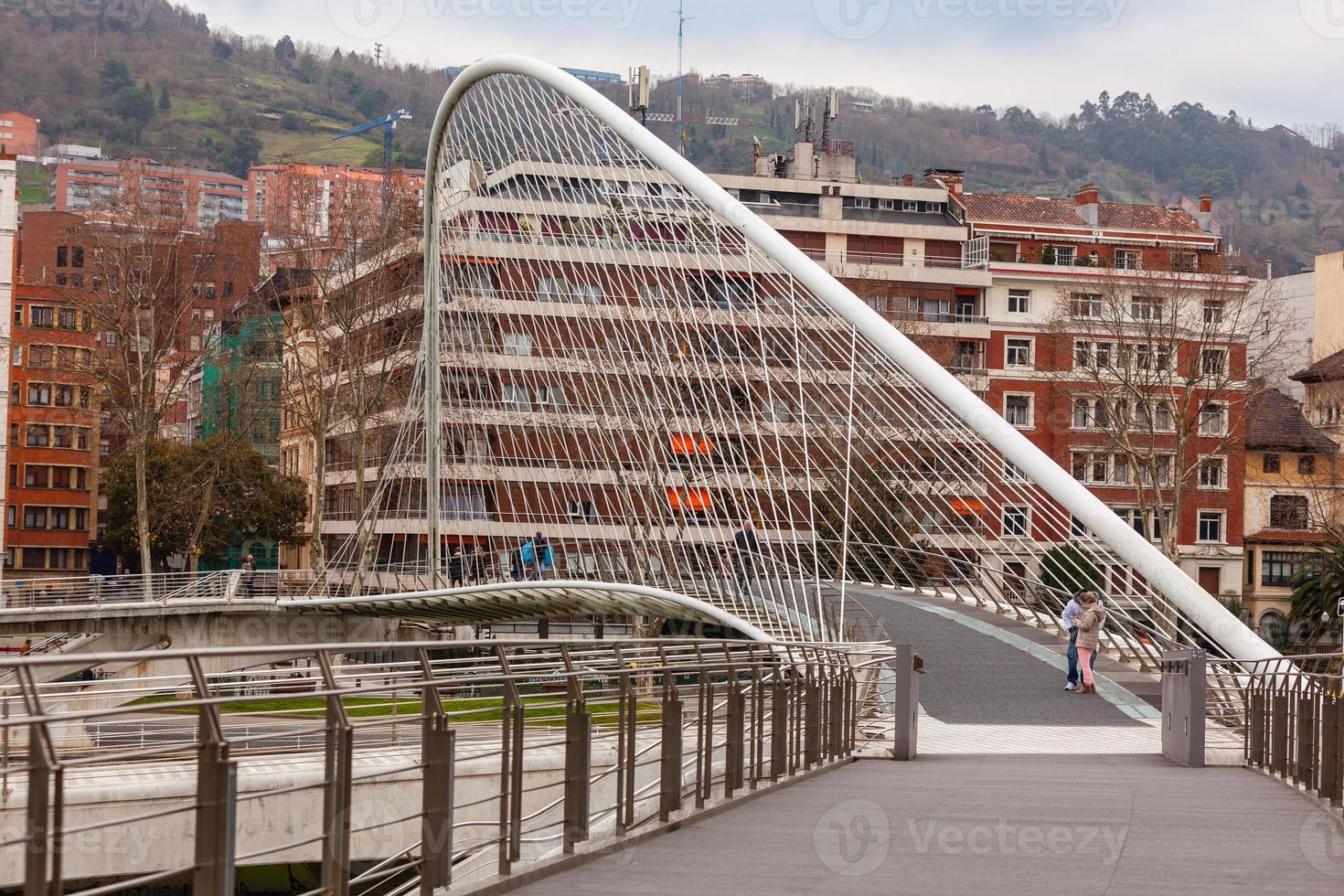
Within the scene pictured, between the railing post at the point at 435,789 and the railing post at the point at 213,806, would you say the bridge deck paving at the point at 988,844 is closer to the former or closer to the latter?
the railing post at the point at 435,789

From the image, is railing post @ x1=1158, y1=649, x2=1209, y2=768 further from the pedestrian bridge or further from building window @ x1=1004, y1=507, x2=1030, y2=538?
building window @ x1=1004, y1=507, x2=1030, y2=538

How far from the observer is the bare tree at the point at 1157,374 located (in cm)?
4641

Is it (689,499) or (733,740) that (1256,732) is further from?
(689,499)

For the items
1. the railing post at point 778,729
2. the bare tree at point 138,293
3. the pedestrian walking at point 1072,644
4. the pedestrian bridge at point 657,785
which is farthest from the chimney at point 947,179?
the railing post at point 778,729

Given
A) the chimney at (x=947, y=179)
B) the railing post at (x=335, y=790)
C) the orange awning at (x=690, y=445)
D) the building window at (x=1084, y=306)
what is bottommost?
the railing post at (x=335, y=790)

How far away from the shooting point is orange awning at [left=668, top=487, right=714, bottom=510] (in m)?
26.6

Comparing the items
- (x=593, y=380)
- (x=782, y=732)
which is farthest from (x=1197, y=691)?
(x=593, y=380)

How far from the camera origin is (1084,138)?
647ft

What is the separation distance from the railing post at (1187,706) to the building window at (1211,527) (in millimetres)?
50857

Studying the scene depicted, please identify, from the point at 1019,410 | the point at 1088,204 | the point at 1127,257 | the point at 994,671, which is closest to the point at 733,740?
the point at 994,671

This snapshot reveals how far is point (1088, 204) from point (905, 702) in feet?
210

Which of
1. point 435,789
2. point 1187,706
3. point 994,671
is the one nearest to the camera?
point 435,789

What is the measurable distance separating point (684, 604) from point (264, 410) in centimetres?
4563

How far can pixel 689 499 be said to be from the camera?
2761 centimetres
